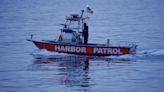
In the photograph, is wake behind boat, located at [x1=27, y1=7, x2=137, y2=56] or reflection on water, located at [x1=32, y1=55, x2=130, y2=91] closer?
reflection on water, located at [x1=32, y1=55, x2=130, y2=91]

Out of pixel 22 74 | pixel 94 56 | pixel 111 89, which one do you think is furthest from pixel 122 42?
pixel 111 89

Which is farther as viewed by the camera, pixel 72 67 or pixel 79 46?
pixel 79 46

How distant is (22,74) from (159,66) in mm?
7343

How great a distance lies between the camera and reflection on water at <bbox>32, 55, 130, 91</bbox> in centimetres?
3093

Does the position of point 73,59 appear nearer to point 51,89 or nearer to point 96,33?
point 51,89

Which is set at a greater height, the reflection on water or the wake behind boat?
the wake behind boat

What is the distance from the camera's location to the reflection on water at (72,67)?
101 ft

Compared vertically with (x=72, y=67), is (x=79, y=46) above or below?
above

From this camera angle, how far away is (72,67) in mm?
35719

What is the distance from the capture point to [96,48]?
38656mm

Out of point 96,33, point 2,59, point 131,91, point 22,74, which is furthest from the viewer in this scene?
point 96,33

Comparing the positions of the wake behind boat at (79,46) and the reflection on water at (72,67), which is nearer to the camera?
the reflection on water at (72,67)

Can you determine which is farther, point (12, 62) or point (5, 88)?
→ point (12, 62)

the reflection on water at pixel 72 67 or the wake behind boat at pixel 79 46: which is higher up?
the wake behind boat at pixel 79 46
